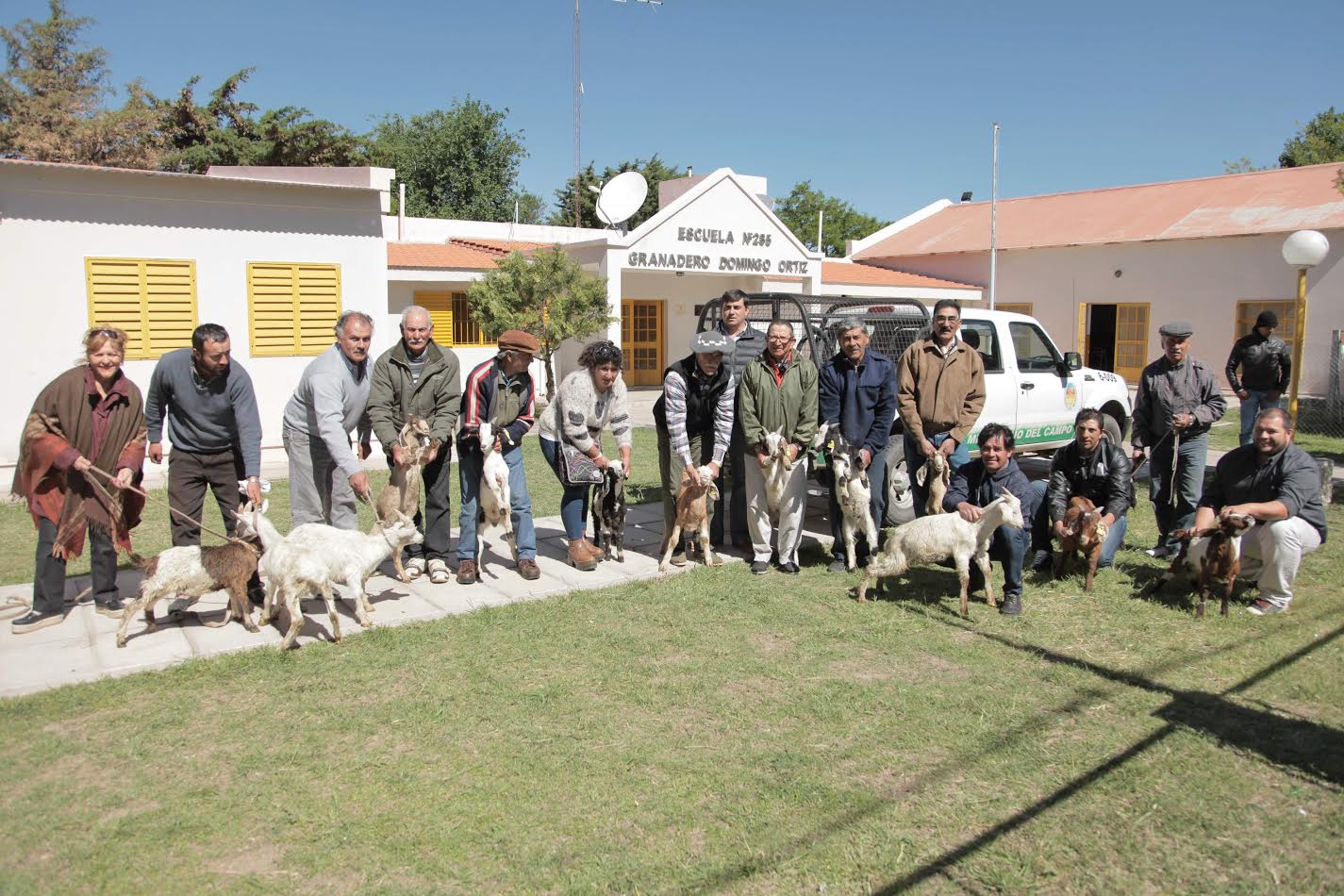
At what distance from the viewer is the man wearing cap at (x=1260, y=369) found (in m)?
9.28

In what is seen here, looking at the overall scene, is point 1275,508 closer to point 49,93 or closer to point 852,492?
point 852,492

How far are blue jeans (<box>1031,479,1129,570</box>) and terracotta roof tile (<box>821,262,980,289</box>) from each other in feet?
63.0

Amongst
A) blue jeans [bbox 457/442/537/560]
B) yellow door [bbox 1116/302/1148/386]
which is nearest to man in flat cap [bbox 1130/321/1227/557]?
blue jeans [bbox 457/442/537/560]

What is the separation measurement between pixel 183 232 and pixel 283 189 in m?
1.46

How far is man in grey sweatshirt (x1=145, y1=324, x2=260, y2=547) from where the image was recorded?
17.6 ft

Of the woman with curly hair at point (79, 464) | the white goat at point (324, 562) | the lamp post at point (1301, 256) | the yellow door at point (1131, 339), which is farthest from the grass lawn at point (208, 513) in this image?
the yellow door at point (1131, 339)

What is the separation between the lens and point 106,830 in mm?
3334

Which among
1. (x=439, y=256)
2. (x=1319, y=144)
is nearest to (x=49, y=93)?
(x=439, y=256)

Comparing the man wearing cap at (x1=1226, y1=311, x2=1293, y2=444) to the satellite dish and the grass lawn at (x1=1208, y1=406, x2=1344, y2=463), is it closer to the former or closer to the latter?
the grass lawn at (x1=1208, y1=406, x2=1344, y2=463)

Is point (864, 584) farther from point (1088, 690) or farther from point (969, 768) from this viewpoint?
point (969, 768)

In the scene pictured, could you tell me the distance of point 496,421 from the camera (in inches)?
248

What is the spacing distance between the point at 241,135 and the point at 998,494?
35.2 meters

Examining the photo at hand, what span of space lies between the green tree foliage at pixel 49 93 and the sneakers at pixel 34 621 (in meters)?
33.2

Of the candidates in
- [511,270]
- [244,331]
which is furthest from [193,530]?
[511,270]
